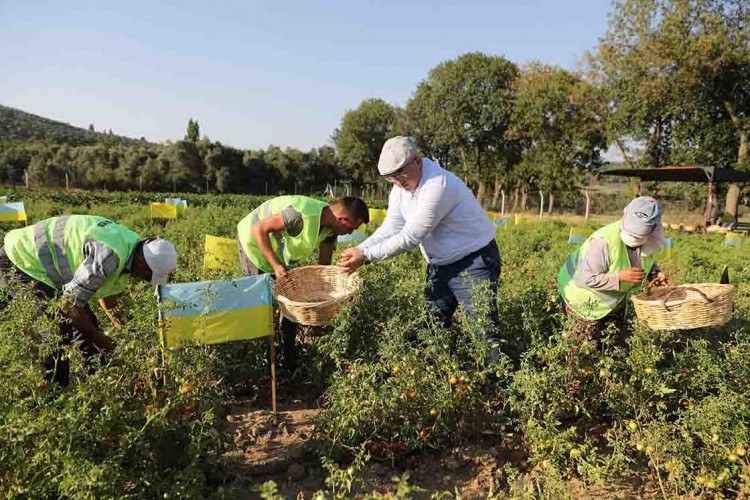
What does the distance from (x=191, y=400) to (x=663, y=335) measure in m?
2.66

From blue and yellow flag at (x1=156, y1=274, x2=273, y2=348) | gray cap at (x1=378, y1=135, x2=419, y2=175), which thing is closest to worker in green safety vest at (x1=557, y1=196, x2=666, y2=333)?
gray cap at (x1=378, y1=135, x2=419, y2=175)

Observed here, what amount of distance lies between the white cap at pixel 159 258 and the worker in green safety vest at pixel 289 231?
755 mm

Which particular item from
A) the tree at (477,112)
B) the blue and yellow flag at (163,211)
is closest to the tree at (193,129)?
the tree at (477,112)

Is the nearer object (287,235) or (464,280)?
(464,280)

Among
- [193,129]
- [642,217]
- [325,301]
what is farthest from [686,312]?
[193,129]

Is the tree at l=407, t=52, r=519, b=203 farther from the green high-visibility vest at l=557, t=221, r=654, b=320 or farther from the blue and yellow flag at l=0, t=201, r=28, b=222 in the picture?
the green high-visibility vest at l=557, t=221, r=654, b=320

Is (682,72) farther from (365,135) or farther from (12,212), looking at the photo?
(365,135)

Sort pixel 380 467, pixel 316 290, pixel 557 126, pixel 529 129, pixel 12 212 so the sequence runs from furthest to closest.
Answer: pixel 529 129
pixel 557 126
pixel 12 212
pixel 316 290
pixel 380 467

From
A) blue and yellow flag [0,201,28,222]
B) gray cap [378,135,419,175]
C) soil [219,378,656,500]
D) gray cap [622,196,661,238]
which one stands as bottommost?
soil [219,378,656,500]

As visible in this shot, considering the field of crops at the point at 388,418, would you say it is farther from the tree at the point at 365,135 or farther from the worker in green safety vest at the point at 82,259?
the tree at the point at 365,135

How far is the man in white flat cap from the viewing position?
2947 millimetres

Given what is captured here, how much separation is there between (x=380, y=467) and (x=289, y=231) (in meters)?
1.69

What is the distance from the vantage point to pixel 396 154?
113 inches

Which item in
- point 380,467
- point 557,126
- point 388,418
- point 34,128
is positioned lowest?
point 380,467
